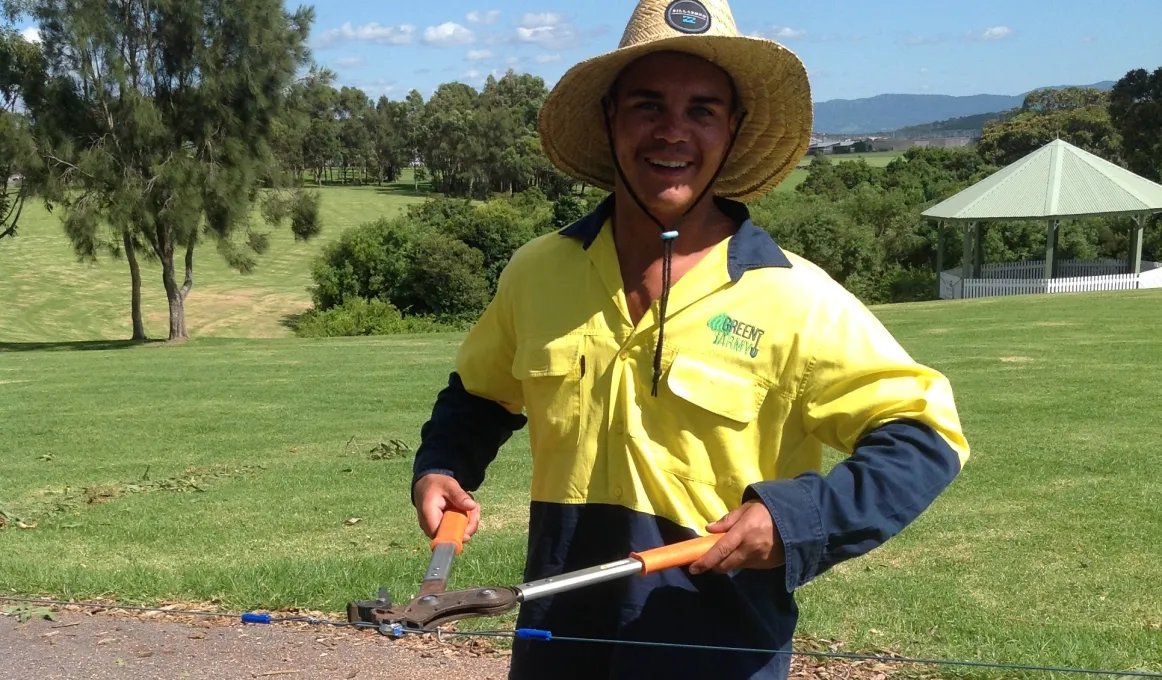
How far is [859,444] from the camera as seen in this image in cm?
201

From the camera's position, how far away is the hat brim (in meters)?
2.27

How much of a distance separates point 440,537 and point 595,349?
0.52m

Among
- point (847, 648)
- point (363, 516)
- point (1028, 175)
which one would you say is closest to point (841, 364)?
point (847, 648)

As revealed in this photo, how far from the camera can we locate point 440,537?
7.61ft

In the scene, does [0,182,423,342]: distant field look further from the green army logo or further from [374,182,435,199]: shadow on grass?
the green army logo

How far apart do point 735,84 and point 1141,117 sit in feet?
176

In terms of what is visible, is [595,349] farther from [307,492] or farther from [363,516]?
[307,492]

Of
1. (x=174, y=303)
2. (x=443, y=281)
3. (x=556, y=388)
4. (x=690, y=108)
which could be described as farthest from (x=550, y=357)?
(x=443, y=281)

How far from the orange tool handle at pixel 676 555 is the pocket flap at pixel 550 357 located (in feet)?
1.53

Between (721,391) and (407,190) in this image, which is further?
(407,190)

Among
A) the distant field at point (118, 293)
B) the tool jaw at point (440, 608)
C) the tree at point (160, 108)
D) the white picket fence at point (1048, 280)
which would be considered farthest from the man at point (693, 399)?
the distant field at point (118, 293)

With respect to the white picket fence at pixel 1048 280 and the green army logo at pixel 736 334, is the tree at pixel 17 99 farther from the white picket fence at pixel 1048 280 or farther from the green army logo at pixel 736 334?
the green army logo at pixel 736 334

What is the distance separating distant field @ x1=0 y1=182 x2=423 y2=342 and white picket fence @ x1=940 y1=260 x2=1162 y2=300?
27887 millimetres

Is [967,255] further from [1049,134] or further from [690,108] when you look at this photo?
[690,108]
